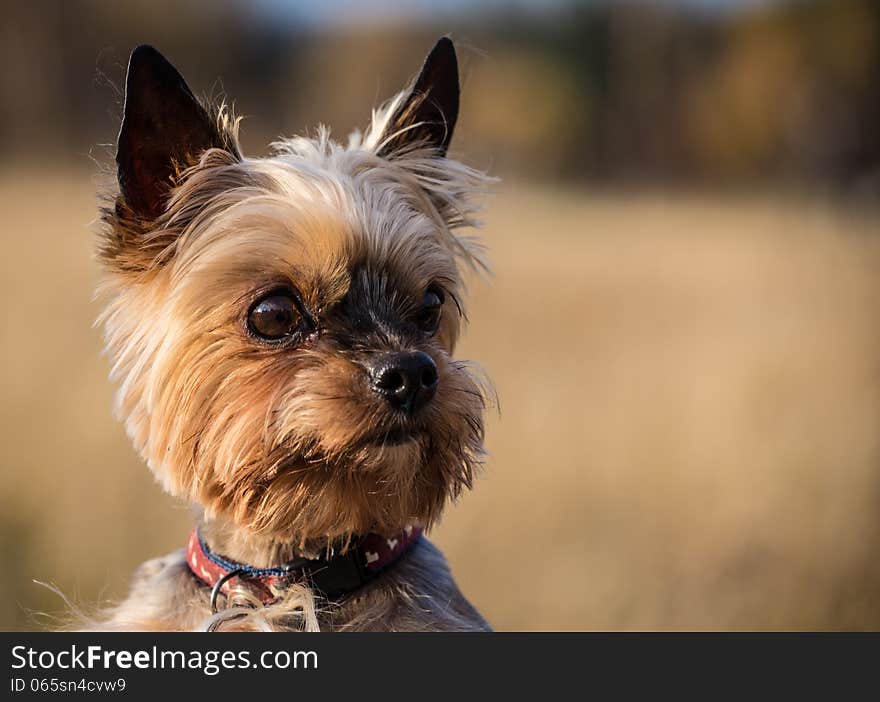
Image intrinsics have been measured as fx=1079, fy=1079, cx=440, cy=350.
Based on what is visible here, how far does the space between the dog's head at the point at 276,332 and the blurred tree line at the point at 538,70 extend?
72.3ft

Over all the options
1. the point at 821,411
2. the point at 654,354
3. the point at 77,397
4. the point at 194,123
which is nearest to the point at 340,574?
the point at 194,123

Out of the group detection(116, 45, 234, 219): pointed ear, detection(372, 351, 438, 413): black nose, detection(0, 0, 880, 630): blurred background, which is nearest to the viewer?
detection(372, 351, 438, 413): black nose

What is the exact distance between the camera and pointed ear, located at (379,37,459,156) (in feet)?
13.3

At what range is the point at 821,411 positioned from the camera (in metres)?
9.77

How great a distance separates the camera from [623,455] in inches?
371

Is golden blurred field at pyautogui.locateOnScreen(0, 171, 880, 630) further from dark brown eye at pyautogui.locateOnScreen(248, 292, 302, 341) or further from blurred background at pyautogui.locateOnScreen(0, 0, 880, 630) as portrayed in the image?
dark brown eye at pyautogui.locateOnScreen(248, 292, 302, 341)

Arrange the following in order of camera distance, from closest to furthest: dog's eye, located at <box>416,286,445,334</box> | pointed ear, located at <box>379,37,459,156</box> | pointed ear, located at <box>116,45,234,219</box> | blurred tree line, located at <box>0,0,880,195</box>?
pointed ear, located at <box>116,45,234,219</box> → dog's eye, located at <box>416,286,445,334</box> → pointed ear, located at <box>379,37,459,156</box> → blurred tree line, located at <box>0,0,880,195</box>

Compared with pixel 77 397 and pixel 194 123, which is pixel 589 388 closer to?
pixel 77 397

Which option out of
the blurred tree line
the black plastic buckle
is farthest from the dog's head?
the blurred tree line

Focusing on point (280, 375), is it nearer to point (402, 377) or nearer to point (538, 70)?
point (402, 377)

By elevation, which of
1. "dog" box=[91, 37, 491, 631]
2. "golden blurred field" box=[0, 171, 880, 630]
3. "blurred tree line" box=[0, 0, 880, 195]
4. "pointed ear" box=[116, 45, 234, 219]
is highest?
"blurred tree line" box=[0, 0, 880, 195]

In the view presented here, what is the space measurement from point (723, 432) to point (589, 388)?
1.53m

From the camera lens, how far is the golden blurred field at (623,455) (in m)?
7.97

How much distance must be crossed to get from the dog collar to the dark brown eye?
0.77 m
